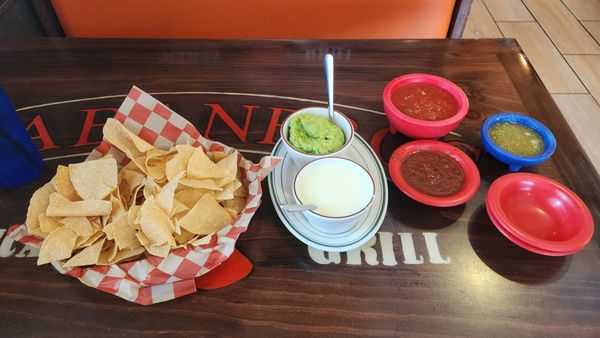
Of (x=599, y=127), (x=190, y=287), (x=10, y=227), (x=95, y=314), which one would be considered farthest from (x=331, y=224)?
(x=599, y=127)

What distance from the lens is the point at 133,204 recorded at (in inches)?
41.3

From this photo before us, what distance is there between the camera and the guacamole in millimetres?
1191

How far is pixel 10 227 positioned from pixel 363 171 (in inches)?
38.5

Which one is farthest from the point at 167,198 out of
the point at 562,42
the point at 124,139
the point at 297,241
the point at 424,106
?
the point at 562,42

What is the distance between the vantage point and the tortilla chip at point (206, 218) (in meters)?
0.98

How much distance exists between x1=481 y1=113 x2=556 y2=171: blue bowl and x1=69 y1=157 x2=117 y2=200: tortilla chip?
3.62 ft

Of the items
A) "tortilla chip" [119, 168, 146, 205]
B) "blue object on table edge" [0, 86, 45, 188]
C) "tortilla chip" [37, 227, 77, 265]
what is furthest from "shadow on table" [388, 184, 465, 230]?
"blue object on table edge" [0, 86, 45, 188]

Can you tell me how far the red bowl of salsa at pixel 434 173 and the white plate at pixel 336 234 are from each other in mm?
71

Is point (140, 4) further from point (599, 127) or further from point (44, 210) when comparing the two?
point (599, 127)

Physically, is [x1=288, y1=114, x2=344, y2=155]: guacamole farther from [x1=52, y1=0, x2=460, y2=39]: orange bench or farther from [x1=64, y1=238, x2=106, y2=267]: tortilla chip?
[x1=52, y1=0, x2=460, y2=39]: orange bench

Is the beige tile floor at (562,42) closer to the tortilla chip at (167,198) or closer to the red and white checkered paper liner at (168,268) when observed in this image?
the red and white checkered paper liner at (168,268)

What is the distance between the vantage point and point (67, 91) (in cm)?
152

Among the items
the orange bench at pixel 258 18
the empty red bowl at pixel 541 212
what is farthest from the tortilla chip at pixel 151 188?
the orange bench at pixel 258 18

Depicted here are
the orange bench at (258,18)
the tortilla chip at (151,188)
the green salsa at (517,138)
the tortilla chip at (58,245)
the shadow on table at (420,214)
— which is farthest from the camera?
the orange bench at (258,18)
